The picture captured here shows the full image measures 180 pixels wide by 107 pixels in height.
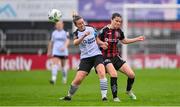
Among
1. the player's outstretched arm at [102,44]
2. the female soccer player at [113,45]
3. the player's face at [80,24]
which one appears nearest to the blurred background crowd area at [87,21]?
the female soccer player at [113,45]

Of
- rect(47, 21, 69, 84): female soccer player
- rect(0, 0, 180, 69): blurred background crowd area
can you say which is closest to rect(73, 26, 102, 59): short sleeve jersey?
rect(47, 21, 69, 84): female soccer player

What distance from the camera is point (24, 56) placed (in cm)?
3912

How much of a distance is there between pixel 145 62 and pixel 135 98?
20.9m

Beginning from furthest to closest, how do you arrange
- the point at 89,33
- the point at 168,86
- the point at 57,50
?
the point at 57,50, the point at 168,86, the point at 89,33

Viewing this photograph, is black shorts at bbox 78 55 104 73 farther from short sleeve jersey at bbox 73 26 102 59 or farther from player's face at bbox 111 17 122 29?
player's face at bbox 111 17 122 29

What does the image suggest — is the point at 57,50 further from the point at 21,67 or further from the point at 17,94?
the point at 21,67

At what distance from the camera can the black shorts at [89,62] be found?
17328 millimetres

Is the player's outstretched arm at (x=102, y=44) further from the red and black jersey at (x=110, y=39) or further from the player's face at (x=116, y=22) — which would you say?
the player's face at (x=116, y=22)

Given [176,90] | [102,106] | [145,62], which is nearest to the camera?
[102,106]

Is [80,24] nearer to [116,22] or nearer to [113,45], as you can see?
[116,22]

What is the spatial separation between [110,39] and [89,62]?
31.7 inches

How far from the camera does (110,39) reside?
57.9 ft

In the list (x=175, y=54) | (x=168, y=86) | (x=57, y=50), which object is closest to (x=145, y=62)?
(x=175, y=54)

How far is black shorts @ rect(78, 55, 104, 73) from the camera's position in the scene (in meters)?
17.3
